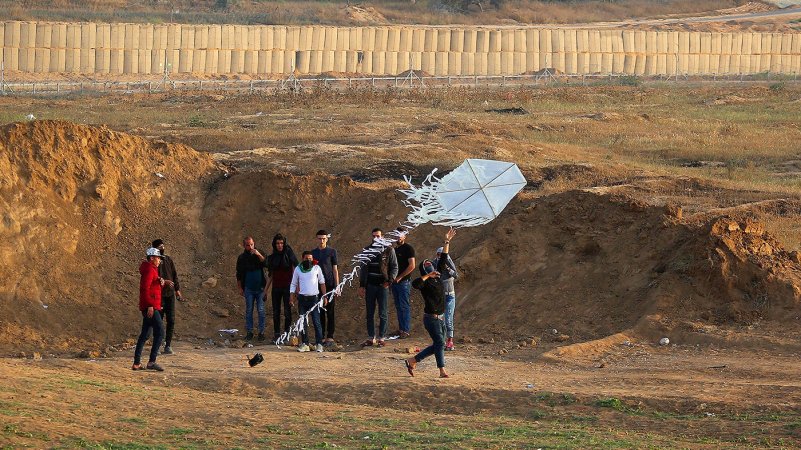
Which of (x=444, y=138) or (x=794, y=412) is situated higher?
(x=444, y=138)

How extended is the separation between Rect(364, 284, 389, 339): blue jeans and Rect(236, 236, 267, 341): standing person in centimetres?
159

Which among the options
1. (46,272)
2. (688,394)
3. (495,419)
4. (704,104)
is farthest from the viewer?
(704,104)

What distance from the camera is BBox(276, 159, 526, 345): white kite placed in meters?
20.8

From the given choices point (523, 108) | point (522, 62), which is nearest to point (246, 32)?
point (522, 62)

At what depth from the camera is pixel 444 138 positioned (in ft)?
105

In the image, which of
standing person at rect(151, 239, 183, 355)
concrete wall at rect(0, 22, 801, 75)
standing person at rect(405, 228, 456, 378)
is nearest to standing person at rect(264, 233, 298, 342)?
standing person at rect(151, 239, 183, 355)

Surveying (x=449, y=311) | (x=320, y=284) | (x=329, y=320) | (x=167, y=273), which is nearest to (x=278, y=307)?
(x=329, y=320)

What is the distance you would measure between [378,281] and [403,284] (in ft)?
1.20

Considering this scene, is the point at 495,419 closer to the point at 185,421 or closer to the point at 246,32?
the point at 185,421

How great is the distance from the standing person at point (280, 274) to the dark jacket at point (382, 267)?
108cm

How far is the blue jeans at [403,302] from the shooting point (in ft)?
59.5

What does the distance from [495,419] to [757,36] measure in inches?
2212

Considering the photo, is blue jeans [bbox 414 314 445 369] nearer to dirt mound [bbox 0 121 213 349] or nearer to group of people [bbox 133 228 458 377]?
group of people [bbox 133 228 458 377]

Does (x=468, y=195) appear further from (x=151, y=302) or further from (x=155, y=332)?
(x=151, y=302)
